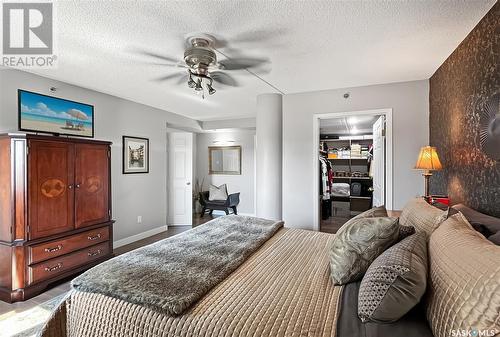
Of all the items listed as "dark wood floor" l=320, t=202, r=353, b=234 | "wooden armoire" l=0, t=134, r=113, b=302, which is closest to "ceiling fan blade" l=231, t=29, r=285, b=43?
"wooden armoire" l=0, t=134, r=113, b=302

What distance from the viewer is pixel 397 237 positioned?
136cm

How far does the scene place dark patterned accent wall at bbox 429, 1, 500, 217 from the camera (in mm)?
1742

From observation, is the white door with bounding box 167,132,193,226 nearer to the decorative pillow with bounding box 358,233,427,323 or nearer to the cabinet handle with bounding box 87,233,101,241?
the cabinet handle with bounding box 87,233,101,241

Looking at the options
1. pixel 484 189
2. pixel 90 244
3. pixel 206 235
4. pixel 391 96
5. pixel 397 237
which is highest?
pixel 391 96

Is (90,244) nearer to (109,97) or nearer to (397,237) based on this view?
(109,97)

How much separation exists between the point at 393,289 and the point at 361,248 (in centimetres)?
35

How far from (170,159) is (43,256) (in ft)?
10.5

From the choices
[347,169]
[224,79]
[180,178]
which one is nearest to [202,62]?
[224,79]

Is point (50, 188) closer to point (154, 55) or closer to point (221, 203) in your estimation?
point (154, 55)

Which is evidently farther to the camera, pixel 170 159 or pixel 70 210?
pixel 170 159

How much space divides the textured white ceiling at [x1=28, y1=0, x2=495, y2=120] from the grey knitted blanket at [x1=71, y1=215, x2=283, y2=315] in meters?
1.72

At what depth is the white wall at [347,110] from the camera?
3.29 metres

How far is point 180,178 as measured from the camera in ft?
18.5

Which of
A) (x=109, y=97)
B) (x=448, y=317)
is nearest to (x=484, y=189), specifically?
(x=448, y=317)
